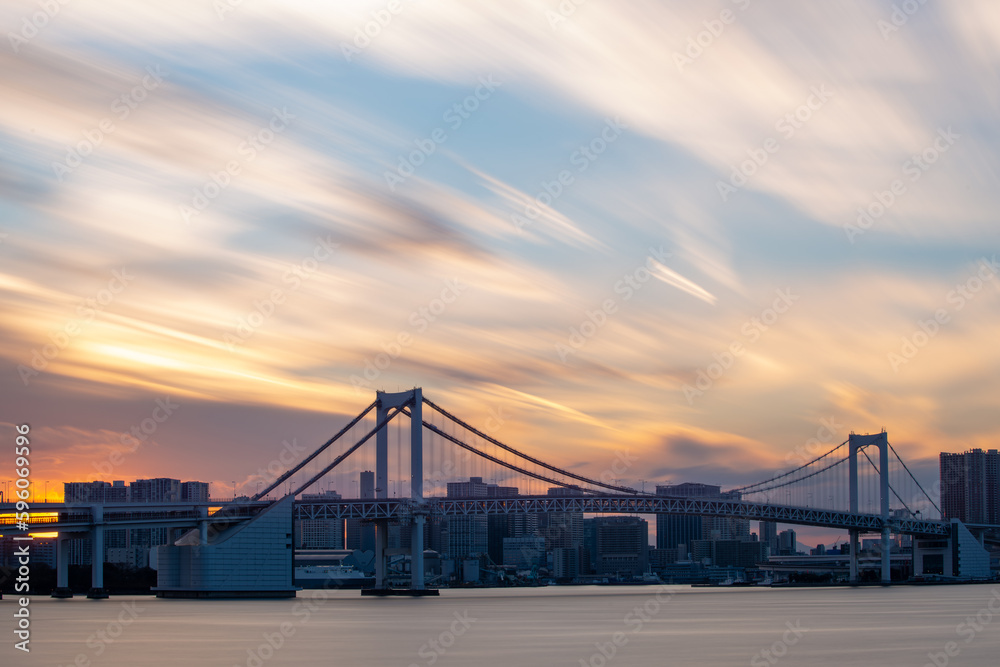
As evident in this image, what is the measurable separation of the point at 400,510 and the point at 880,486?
41.5m

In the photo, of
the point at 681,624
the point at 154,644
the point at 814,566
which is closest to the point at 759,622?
the point at 681,624

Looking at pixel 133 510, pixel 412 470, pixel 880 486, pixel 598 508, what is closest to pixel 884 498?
pixel 880 486

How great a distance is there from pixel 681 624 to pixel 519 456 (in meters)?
26.7

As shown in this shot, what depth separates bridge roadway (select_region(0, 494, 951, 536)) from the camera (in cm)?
5822

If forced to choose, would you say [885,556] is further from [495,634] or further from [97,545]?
[495,634]

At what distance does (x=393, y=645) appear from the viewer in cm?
3316

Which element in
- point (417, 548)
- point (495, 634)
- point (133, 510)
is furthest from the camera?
point (417, 548)

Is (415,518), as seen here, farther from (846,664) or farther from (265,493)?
(846,664)

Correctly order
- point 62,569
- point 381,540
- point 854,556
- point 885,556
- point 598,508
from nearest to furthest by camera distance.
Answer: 1. point 62,569
2. point 381,540
3. point 598,508
4. point 885,556
5. point 854,556

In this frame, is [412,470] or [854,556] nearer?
[412,470]

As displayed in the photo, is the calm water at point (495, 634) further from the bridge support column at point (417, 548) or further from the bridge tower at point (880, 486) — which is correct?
the bridge tower at point (880, 486)

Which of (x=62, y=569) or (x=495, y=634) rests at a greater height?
(x=62, y=569)

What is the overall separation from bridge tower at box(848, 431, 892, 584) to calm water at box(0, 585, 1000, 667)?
28.6 m

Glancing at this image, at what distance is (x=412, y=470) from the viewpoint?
6312 cm
